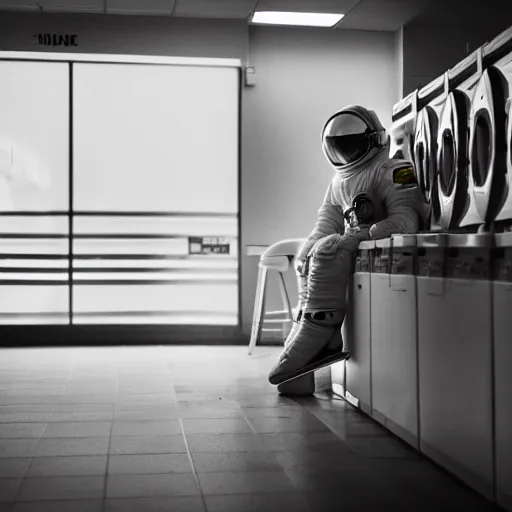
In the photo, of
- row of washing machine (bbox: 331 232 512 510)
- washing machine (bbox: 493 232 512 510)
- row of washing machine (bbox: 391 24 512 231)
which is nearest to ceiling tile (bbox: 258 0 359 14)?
row of washing machine (bbox: 391 24 512 231)

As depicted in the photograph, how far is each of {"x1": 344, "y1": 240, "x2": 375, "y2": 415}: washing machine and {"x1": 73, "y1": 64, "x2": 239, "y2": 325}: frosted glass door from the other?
10.5 ft

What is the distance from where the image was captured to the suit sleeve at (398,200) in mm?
3676

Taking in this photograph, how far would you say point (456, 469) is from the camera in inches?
88.2

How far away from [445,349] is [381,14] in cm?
451

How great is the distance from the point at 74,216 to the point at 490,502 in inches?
201

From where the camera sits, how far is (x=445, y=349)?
2.31 m

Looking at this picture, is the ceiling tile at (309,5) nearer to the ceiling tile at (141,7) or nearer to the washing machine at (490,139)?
the ceiling tile at (141,7)

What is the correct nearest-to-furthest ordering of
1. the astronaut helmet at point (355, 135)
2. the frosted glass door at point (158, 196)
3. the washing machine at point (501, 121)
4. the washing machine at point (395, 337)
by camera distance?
the washing machine at point (395, 337), the washing machine at point (501, 121), the astronaut helmet at point (355, 135), the frosted glass door at point (158, 196)

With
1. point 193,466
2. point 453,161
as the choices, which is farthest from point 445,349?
point 453,161

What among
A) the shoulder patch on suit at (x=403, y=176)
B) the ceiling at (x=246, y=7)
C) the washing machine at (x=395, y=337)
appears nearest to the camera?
the washing machine at (x=395, y=337)

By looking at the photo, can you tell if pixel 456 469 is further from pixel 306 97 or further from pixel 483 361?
pixel 306 97

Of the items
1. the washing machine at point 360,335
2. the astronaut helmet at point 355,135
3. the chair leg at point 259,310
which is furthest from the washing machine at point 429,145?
the chair leg at point 259,310

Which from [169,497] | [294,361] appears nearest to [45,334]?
[294,361]

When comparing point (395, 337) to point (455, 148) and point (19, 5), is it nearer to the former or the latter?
point (455, 148)
